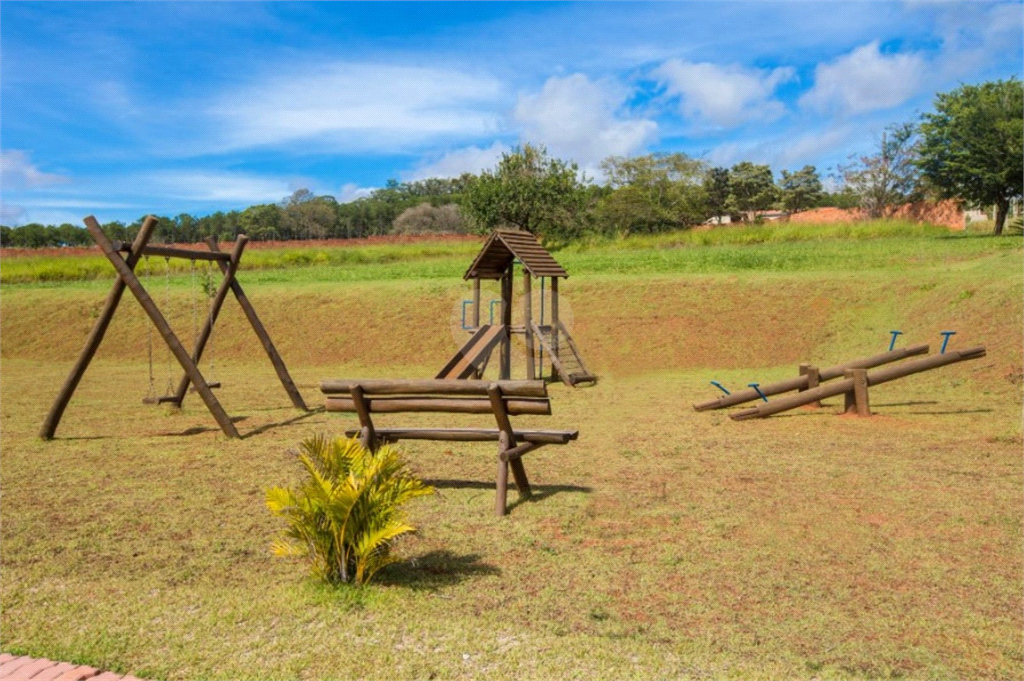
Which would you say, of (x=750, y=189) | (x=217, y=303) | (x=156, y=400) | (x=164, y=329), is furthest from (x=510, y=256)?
(x=750, y=189)

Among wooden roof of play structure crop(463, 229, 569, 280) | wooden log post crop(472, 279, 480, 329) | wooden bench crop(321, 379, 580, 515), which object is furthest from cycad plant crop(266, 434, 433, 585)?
wooden log post crop(472, 279, 480, 329)

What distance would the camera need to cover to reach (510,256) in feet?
59.6

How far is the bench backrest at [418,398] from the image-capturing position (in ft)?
24.2

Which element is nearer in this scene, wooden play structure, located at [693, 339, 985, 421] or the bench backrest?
the bench backrest

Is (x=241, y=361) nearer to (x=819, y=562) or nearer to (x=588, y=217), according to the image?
(x=819, y=562)

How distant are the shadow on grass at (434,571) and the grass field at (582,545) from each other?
0.02m

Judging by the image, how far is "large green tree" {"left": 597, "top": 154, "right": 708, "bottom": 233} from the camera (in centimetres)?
6331

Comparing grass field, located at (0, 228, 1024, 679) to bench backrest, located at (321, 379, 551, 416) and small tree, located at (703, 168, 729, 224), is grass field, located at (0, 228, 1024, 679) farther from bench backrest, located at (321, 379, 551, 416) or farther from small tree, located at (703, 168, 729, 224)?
small tree, located at (703, 168, 729, 224)

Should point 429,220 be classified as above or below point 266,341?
above

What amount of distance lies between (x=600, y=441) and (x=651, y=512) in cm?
340

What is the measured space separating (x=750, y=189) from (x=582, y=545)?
7370cm

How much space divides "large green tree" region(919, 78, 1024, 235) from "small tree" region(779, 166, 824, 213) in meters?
39.0

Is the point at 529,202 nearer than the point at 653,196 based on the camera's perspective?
Yes

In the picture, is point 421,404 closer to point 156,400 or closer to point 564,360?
point 156,400
